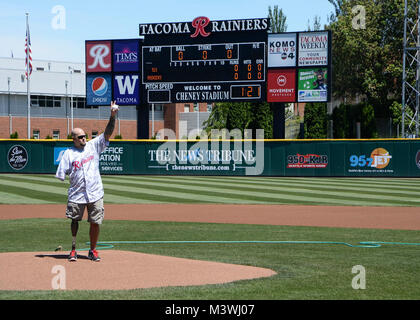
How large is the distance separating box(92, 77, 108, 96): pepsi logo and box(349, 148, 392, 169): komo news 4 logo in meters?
13.7

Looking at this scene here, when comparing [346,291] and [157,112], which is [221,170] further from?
[157,112]

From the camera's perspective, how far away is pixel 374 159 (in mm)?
30531

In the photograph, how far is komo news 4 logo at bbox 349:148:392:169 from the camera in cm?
3045

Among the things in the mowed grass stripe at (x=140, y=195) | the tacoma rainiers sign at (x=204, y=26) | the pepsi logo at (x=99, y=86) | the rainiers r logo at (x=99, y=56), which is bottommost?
the mowed grass stripe at (x=140, y=195)

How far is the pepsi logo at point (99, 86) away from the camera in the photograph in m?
32.5

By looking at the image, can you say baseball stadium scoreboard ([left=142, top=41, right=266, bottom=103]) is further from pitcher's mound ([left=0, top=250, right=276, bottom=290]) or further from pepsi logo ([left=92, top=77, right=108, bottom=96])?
pitcher's mound ([left=0, top=250, right=276, bottom=290])

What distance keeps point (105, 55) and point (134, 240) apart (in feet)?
76.1

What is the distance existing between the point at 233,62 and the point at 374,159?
8754 mm

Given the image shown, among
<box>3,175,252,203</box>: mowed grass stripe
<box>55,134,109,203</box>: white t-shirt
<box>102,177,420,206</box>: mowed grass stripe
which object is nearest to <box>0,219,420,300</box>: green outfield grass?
<box>55,134,109,203</box>: white t-shirt

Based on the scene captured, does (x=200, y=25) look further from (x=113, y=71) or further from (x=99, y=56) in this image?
(x=99, y=56)

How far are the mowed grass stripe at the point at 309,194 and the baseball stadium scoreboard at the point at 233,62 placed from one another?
19.9 feet

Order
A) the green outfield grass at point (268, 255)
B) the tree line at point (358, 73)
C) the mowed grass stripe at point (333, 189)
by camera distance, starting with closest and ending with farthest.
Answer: the green outfield grass at point (268, 255) → the mowed grass stripe at point (333, 189) → the tree line at point (358, 73)

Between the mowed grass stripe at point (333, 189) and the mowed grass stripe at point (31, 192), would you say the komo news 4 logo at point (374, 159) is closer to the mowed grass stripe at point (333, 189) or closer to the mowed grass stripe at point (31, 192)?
the mowed grass stripe at point (333, 189)

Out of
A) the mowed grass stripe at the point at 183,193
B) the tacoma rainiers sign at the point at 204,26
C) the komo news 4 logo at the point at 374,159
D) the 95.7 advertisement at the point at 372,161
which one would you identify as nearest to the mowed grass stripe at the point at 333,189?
the mowed grass stripe at the point at 183,193
